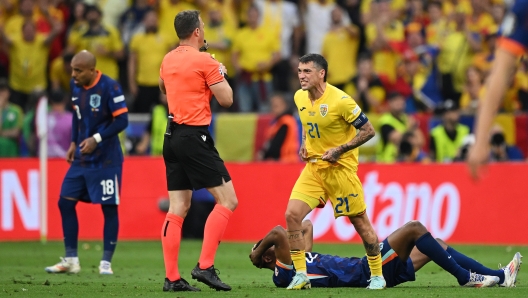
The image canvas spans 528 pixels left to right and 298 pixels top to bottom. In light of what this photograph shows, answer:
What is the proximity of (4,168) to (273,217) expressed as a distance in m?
4.72

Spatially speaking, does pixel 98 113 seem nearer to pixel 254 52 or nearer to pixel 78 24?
pixel 254 52

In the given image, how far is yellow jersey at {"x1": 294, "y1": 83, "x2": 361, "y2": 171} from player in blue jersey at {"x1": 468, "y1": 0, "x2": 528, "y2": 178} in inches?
169

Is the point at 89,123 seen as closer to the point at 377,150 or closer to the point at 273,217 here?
the point at 273,217

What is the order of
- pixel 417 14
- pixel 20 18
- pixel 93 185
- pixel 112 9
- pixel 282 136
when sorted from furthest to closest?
1. pixel 112 9
2. pixel 20 18
3. pixel 417 14
4. pixel 282 136
5. pixel 93 185

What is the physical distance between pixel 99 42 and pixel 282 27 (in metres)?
3.76

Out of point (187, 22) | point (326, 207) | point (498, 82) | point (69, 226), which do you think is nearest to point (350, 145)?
point (187, 22)

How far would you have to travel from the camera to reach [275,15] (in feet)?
62.5

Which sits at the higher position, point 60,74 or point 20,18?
point 20,18

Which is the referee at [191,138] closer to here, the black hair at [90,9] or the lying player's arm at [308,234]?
the lying player's arm at [308,234]

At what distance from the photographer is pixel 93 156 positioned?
11164mm

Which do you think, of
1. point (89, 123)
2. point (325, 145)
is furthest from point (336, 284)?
point (89, 123)

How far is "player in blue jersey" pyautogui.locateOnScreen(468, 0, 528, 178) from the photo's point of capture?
433cm

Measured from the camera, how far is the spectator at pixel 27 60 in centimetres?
1905

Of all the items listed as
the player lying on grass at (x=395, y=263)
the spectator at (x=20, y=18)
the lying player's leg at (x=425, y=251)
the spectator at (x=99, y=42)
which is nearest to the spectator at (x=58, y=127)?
the spectator at (x=99, y=42)
